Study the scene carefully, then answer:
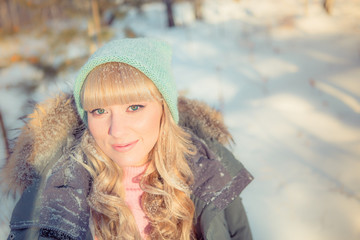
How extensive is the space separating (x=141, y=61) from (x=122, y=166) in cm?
61

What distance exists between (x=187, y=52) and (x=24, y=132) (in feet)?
25.4

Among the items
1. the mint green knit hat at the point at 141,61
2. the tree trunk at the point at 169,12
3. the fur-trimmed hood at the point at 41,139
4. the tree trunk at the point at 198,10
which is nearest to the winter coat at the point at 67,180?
the fur-trimmed hood at the point at 41,139

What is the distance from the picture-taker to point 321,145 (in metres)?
3.72

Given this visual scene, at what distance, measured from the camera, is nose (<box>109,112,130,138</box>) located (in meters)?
1.31

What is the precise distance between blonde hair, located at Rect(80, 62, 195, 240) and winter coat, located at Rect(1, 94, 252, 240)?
0.06 metres

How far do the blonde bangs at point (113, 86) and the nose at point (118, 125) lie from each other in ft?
0.23

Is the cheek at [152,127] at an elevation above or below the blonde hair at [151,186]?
above

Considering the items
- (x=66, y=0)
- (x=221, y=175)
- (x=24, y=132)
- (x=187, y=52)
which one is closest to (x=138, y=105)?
(x=221, y=175)

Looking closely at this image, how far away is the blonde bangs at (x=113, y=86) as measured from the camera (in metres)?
1.31

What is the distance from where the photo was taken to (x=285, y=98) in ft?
17.4

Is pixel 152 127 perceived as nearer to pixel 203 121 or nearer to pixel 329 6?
pixel 203 121

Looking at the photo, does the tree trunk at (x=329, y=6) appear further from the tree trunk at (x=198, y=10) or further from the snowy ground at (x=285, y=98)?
the tree trunk at (x=198, y=10)

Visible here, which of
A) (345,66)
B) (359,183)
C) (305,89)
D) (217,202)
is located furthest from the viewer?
(345,66)

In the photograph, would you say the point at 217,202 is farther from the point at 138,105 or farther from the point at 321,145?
the point at 321,145
